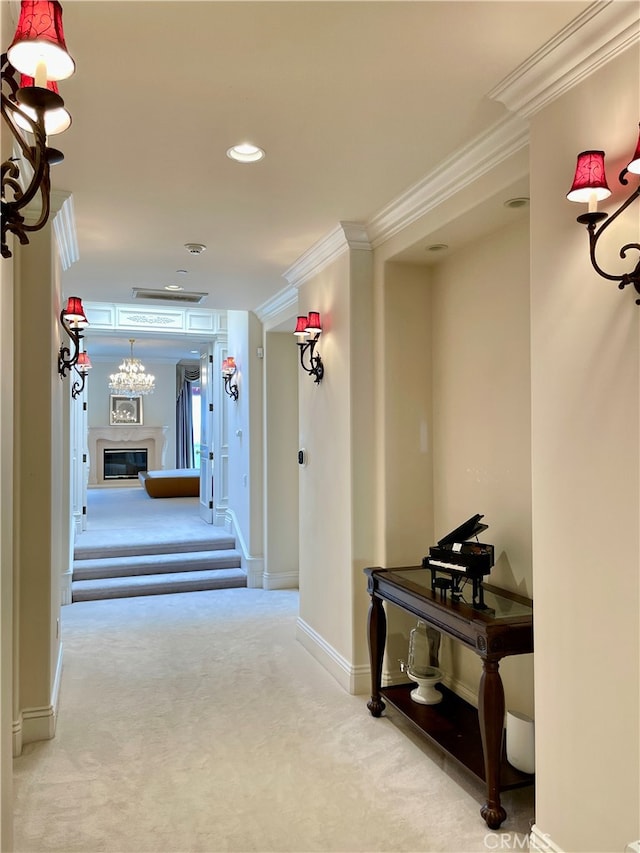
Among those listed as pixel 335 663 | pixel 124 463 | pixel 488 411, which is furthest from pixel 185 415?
pixel 488 411

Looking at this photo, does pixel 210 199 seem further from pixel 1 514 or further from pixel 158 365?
pixel 158 365

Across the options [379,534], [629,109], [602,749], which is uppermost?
[629,109]

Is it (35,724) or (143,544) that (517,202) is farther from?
(143,544)

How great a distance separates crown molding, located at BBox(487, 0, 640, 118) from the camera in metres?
1.67

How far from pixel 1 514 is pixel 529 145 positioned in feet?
6.87

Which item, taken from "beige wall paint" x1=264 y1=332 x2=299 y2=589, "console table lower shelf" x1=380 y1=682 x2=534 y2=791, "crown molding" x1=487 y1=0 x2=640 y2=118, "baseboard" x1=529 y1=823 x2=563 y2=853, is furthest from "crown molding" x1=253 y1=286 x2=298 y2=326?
"baseboard" x1=529 y1=823 x2=563 y2=853

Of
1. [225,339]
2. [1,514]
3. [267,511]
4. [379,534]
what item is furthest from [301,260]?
[225,339]

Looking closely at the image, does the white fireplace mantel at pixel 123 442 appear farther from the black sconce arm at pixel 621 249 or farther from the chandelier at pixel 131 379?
the black sconce arm at pixel 621 249

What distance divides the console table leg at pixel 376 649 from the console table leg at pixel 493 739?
96cm

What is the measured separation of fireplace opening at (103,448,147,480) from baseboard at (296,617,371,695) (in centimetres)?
967

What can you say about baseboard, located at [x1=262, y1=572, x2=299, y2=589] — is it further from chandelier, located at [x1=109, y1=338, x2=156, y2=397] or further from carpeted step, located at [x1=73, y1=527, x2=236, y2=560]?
chandelier, located at [x1=109, y1=338, x2=156, y2=397]

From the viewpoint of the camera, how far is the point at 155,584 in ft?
19.2

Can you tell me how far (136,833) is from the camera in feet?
7.47

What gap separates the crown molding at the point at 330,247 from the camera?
11.5 ft
